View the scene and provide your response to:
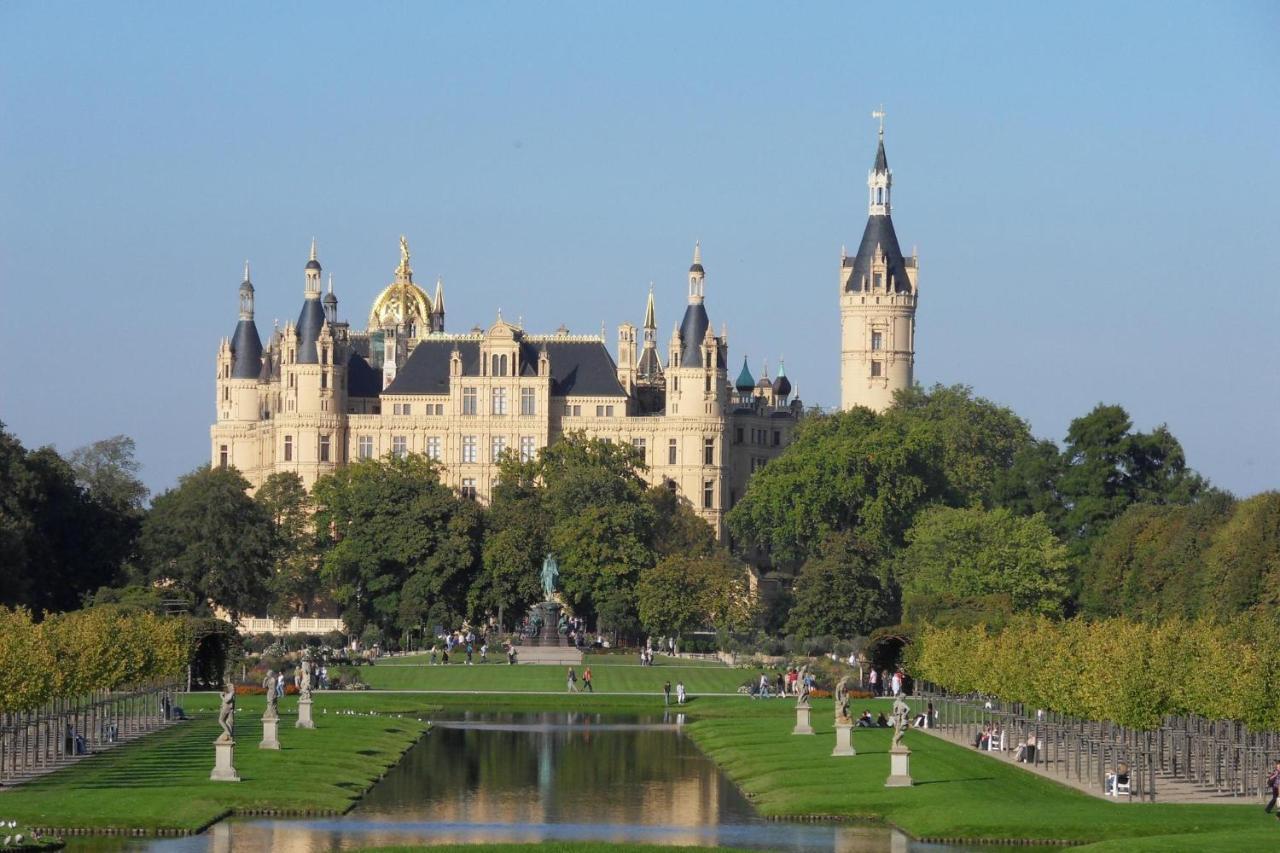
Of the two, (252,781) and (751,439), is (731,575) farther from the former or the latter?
(252,781)

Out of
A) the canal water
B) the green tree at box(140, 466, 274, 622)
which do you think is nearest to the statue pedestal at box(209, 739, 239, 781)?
the canal water

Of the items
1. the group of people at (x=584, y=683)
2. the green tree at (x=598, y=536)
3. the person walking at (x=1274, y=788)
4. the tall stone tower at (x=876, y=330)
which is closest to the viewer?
the person walking at (x=1274, y=788)

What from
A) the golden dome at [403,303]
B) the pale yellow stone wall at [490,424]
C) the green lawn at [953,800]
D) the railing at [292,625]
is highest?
the golden dome at [403,303]

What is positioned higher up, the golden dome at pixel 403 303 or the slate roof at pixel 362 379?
the golden dome at pixel 403 303

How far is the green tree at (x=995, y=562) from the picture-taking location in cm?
11775

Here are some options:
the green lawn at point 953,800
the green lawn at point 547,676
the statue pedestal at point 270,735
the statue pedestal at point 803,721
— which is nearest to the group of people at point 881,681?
the green lawn at point 547,676

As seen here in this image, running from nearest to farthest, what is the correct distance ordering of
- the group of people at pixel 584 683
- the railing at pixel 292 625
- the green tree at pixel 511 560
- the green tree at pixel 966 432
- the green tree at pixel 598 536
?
the group of people at pixel 584 683, the green tree at pixel 598 536, the green tree at pixel 511 560, the railing at pixel 292 625, the green tree at pixel 966 432

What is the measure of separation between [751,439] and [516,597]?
134 feet

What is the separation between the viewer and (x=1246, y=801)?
59.0 meters

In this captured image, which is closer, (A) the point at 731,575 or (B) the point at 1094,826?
(B) the point at 1094,826

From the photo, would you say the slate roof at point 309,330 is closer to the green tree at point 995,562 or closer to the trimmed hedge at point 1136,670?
the green tree at point 995,562

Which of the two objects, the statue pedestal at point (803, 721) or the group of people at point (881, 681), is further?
the group of people at point (881, 681)

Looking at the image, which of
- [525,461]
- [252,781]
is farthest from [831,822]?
[525,461]

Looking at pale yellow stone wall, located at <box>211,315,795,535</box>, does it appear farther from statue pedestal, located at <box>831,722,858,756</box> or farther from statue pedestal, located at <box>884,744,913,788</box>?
statue pedestal, located at <box>884,744,913,788</box>
